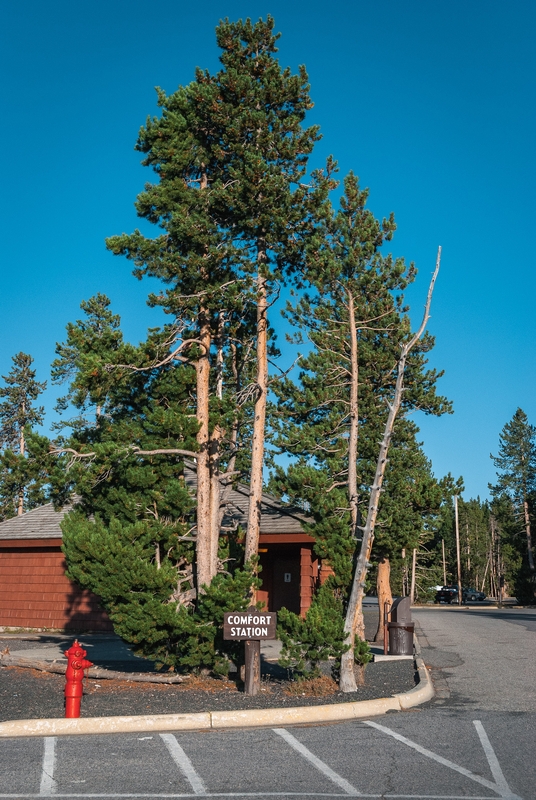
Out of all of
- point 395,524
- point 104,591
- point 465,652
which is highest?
point 395,524

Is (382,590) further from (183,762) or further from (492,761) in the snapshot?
(183,762)

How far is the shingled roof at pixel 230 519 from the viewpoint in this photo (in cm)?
1995

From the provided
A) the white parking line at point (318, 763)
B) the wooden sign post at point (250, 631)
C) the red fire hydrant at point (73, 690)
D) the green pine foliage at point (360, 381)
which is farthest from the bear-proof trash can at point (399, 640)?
the red fire hydrant at point (73, 690)

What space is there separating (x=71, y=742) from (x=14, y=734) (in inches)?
34.3

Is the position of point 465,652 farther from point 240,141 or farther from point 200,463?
point 240,141

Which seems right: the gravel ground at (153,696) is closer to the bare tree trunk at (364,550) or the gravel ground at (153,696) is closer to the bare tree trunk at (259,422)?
the bare tree trunk at (364,550)

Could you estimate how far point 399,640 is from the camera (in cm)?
1789

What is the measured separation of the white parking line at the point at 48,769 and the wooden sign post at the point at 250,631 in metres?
3.33

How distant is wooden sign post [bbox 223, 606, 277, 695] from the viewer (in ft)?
37.5

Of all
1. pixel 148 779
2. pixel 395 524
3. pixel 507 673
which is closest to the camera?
pixel 148 779

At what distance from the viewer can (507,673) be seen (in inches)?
582

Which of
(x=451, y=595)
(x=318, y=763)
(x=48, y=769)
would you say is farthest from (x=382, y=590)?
(x=451, y=595)

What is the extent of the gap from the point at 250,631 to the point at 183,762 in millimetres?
4097

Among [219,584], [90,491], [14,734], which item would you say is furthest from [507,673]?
[14,734]
